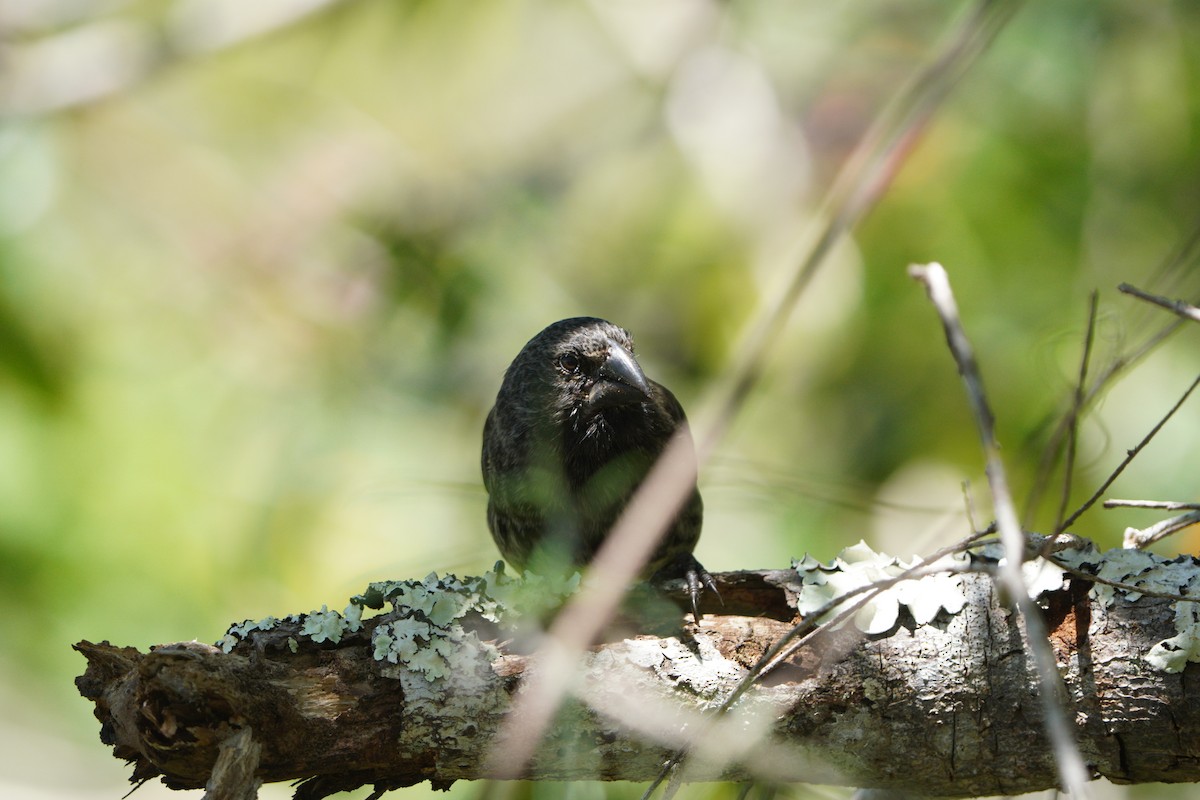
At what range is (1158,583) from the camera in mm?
1989

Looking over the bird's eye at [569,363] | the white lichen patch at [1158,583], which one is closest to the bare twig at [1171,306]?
the white lichen patch at [1158,583]

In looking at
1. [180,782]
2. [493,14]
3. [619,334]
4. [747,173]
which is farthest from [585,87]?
[180,782]

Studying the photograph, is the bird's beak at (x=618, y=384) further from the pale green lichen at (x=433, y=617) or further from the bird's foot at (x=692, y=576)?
the pale green lichen at (x=433, y=617)

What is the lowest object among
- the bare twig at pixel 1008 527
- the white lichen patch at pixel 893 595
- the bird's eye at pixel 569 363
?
the bare twig at pixel 1008 527

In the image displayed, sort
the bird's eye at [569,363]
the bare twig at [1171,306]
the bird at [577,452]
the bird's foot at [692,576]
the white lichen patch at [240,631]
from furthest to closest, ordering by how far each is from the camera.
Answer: the bird's eye at [569,363]
the bird at [577,452]
the bird's foot at [692,576]
the white lichen patch at [240,631]
the bare twig at [1171,306]

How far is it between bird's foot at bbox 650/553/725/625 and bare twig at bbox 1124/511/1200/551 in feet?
2.92

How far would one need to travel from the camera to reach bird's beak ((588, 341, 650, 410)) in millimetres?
Answer: 3092

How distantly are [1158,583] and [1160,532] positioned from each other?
215mm

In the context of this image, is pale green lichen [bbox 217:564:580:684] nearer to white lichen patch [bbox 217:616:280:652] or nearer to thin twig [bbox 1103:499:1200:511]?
white lichen patch [bbox 217:616:280:652]

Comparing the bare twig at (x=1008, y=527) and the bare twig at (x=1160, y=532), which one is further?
the bare twig at (x=1160, y=532)

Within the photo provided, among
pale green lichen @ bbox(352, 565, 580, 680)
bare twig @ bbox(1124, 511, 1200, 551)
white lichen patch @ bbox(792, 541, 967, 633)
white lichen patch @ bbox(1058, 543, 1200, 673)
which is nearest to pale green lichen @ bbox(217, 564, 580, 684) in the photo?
pale green lichen @ bbox(352, 565, 580, 680)

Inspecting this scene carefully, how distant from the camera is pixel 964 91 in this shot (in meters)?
4.12

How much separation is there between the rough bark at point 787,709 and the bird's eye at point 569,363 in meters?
1.33

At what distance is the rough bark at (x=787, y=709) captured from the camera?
191 cm
